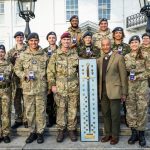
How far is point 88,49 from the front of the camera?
6.68 m

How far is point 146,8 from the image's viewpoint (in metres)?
7.77

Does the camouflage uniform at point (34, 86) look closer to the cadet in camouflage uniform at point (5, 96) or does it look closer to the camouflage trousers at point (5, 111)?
the cadet in camouflage uniform at point (5, 96)

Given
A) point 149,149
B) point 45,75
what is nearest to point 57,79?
point 45,75

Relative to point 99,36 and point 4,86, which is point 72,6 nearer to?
point 99,36

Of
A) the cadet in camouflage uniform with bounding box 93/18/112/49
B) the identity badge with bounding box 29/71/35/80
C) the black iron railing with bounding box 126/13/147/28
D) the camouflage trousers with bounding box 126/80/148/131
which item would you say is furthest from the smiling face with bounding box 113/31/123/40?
the black iron railing with bounding box 126/13/147/28

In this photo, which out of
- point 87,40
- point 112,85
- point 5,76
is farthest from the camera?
point 87,40

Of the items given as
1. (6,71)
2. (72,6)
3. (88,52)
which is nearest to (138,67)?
(88,52)

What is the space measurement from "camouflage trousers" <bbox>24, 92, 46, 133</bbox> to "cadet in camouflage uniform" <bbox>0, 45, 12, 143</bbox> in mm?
364

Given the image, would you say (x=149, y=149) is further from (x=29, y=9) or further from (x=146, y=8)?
(x=29, y=9)

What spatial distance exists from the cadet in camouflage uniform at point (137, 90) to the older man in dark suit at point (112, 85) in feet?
0.67

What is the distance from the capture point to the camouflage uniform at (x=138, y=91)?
5.77 metres

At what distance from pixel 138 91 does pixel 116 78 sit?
1.65 feet

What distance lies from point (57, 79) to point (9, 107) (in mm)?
1098

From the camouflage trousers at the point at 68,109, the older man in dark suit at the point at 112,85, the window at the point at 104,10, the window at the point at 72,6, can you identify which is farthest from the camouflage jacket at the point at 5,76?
the window at the point at 104,10
